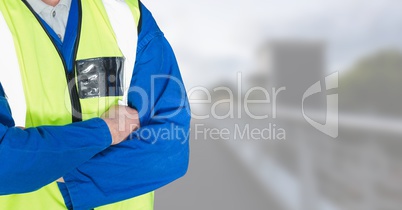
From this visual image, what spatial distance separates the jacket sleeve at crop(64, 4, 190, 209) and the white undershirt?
135 millimetres

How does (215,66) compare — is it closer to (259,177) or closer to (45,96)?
(259,177)

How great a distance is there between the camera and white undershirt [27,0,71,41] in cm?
85

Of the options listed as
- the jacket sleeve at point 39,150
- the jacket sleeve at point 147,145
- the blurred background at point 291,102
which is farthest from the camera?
A: the blurred background at point 291,102

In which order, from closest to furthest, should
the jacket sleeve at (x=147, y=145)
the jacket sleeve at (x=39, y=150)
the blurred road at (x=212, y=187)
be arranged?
the jacket sleeve at (x=39, y=150) → the jacket sleeve at (x=147, y=145) → the blurred road at (x=212, y=187)

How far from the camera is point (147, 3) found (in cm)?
189

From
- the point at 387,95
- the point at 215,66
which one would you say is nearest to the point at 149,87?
the point at 215,66

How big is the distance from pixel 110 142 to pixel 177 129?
13cm

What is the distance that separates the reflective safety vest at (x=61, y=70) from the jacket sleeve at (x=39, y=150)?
0.05 m

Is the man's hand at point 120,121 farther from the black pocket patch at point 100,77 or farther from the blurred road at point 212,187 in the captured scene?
the blurred road at point 212,187

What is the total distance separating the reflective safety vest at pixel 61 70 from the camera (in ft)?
2.63

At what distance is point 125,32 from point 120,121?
169mm

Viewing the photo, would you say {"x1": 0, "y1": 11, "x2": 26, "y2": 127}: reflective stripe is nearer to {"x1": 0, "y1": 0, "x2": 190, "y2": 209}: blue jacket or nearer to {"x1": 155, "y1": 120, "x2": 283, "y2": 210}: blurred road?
{"x1": 0, "y1": 0, "x2": 190, "y2": 209}: blue jacket

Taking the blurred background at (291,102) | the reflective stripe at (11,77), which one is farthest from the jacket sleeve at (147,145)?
the blurred background at (291,102)

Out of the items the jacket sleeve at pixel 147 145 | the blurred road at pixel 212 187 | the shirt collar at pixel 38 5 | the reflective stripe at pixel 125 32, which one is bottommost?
the blurred road at pixel 212 187
